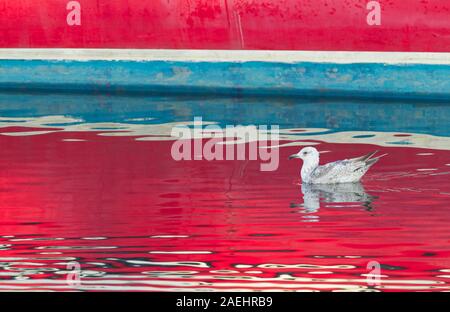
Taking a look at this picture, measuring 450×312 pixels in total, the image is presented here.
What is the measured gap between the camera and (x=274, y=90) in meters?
19.8

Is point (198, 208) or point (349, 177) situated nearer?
point (198, 208)

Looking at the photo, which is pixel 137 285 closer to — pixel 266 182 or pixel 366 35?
pixel 266 182

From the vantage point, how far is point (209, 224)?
34.9 ft

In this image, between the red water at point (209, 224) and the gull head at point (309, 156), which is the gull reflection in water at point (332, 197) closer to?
the red water at point (209, 224)

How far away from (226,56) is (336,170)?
7852 millimetres

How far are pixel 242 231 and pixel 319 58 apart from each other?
9.54 metres

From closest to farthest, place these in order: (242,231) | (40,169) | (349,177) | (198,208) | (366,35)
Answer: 1. (242,231)
2. (198,208)
3. (349,177)
4. (40,169)
5. (366,35)

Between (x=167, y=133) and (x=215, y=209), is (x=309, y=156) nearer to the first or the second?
(x=215, y=209)

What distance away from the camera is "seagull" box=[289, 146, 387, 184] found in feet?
40.3

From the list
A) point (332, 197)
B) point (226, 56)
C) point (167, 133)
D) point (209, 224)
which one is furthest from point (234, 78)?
point (209, 224)

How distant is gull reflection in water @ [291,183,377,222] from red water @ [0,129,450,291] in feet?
0.16

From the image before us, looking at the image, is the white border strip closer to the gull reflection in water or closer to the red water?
the red water
